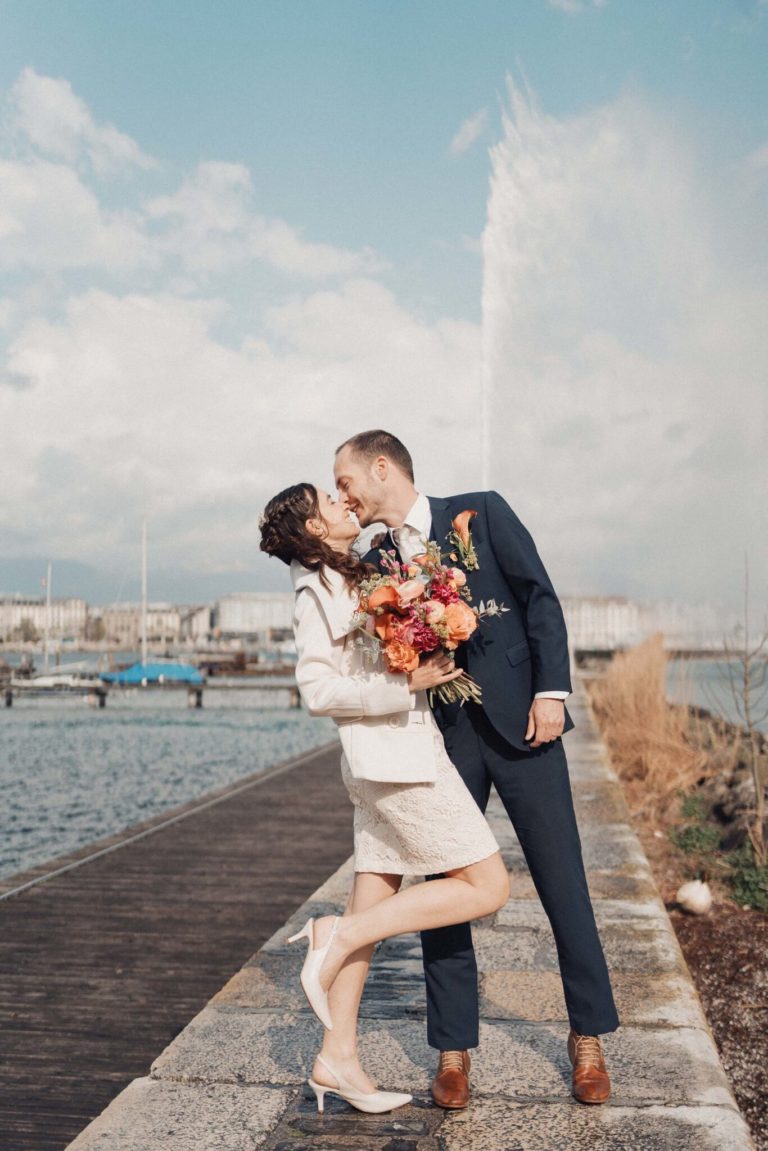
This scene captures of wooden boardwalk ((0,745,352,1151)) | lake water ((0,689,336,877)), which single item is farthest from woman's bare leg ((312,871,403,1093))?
lake water ((0,689,336,877))

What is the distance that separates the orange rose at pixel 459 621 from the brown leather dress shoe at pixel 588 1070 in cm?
114

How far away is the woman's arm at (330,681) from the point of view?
2615 mm

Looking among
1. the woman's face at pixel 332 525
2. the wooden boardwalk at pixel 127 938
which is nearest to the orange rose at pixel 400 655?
the woman's face at pixel 332 525

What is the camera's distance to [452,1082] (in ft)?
9.12

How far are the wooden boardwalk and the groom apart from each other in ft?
5.72

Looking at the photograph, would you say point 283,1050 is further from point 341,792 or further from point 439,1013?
point 341,792

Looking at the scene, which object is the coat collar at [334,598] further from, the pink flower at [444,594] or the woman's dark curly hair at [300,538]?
the pink flower at [444,594]

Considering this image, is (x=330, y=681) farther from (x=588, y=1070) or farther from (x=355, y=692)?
(x=588, y=1070)

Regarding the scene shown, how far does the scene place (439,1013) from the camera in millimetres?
2908

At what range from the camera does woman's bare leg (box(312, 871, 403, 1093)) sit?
2734 mm

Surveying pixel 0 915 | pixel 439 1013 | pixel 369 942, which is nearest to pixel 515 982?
pixel 439 1013

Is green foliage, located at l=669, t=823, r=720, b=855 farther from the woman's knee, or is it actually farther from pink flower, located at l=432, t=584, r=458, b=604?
pink flower, located at l=432, t=584, r=458, b=604

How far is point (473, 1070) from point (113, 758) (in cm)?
2012

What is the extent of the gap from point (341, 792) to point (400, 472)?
10.2 metres
